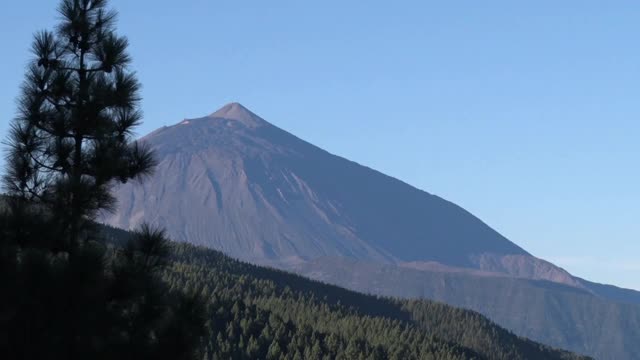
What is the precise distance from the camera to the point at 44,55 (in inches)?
1479

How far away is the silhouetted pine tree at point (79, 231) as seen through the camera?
1315 inches

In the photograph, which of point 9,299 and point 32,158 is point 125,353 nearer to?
point 9,299

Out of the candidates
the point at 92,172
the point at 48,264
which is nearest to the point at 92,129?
the point at 92,172

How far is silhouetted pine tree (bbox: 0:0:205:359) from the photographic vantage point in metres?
33.4

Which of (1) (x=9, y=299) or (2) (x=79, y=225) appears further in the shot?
(2) (x=79, y=225)

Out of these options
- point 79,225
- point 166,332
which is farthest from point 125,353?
point 79,225

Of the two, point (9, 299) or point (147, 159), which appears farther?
point (147, 159)

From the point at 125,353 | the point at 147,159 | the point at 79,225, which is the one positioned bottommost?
the point at 125,353

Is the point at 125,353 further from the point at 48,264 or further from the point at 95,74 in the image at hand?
the point at 95,74

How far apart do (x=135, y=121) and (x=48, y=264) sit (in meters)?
6.46

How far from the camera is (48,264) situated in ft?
110

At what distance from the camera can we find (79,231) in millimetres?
36688

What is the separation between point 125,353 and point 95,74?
29.4 feet

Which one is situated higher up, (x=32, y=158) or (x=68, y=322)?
(x=32, y=158)
